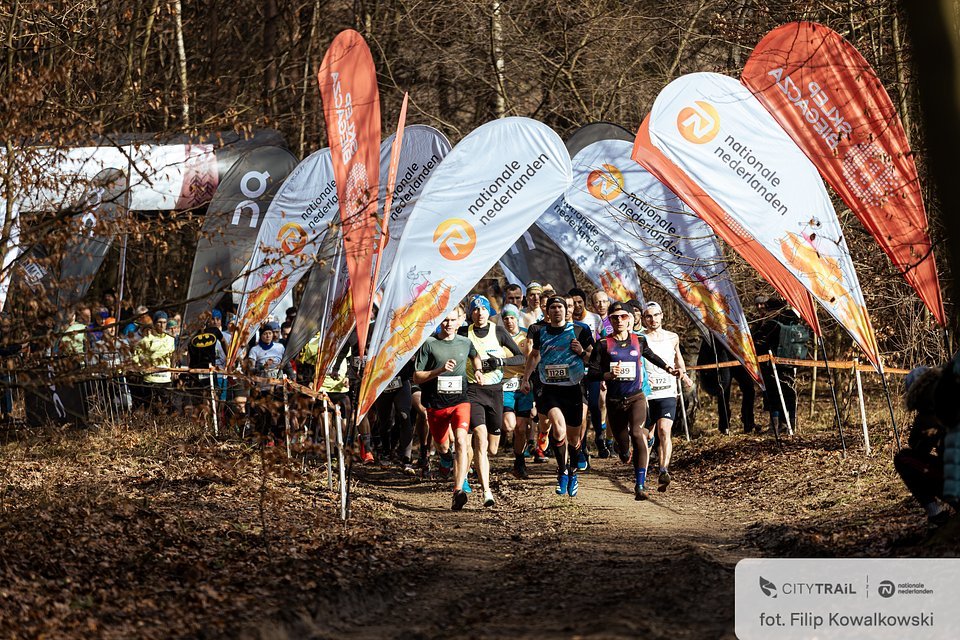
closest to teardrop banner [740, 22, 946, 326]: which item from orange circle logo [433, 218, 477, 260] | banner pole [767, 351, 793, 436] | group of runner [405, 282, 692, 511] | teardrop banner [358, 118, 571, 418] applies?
teardrop banner [358, 118, 571, 418]

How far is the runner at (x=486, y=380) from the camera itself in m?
11.7

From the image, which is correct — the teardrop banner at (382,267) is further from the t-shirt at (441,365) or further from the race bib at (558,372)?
the race bib at (558,372)

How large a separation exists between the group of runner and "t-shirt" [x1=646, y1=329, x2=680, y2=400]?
11 millimetres

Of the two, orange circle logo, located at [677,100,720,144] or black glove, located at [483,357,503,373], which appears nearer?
orange circle logo, located at [677,100,720,144]

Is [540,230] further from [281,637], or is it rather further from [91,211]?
[281,637]

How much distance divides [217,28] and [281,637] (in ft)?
74.8

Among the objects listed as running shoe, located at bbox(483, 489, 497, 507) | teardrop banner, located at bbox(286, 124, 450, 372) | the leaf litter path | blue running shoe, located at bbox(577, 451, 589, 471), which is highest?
teardrop banner, located at bbox(286, 124, 450, 372)

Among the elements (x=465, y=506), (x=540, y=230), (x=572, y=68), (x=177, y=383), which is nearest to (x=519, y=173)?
(x=465, y=506)

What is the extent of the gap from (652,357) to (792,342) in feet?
13.7

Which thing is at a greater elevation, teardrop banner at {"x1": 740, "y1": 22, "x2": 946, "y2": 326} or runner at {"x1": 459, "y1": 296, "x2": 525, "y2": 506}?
teardrop banner at {"x1": 740, "y1": 22, "x2": 946, "y2": 326}

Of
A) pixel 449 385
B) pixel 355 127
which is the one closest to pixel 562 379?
pixel 449 385

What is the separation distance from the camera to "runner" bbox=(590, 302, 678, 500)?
11898mm

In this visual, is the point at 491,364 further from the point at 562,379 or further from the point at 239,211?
the point at 239,211

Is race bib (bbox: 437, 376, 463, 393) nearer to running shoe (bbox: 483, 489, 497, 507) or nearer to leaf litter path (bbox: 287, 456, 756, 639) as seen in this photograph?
running shoe (bbox: 483, 489, 497, 507)
